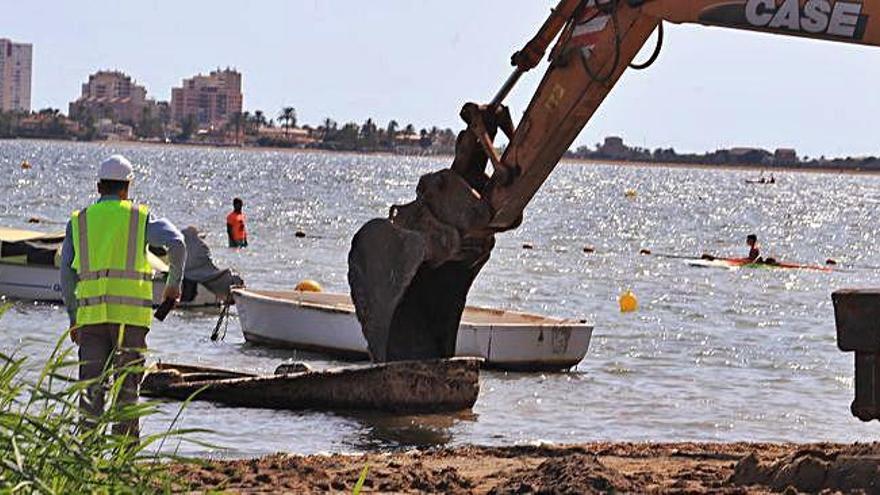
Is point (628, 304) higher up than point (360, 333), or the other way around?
point (360, 333)

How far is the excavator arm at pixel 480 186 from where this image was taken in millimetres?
14258

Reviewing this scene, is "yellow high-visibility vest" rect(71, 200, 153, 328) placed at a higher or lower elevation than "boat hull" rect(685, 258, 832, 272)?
higher

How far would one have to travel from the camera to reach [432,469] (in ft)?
38.8

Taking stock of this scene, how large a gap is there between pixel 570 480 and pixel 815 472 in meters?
1.34

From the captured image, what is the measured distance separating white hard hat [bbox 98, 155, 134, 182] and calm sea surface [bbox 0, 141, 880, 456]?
1.62m

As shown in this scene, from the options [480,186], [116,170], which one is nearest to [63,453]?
[116,170]

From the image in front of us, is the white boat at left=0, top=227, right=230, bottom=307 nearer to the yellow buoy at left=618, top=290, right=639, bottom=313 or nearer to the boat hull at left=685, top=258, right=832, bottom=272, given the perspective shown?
the yellow buoy at left=618, top=290, right=639, bottom=313

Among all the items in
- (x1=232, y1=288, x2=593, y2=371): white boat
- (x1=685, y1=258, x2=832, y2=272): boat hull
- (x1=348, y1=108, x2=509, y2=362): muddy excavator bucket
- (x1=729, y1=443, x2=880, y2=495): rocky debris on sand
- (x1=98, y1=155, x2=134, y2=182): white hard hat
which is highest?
(x1=98, y1=155, x2=134, y2=182): white hard hat

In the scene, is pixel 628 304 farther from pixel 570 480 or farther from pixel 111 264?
pixel 111 264

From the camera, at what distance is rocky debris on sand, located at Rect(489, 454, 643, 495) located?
10258mm

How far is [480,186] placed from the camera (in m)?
15.2

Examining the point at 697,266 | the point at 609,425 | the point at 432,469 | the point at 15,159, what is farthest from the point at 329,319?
the point at 15,159

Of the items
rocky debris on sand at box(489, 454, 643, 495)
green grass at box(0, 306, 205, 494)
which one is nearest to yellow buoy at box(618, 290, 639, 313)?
rocky debris on sand at box(489, 454, 643, 495)

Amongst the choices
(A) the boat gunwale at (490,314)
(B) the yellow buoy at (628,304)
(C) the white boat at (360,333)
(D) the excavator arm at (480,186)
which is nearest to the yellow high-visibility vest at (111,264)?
(D) the excavator arm at (480,186)
